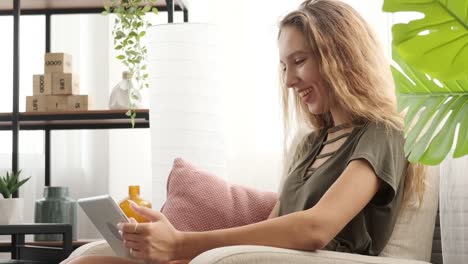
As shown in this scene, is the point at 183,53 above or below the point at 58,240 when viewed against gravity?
above

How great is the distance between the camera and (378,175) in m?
1.87

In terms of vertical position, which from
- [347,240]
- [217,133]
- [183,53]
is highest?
[183,53]

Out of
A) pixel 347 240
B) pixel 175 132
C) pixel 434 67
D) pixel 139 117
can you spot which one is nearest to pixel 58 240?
pixel 139 117

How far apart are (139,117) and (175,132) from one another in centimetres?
50

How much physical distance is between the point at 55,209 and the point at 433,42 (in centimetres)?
285

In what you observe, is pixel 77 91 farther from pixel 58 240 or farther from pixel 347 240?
pixel 347 240

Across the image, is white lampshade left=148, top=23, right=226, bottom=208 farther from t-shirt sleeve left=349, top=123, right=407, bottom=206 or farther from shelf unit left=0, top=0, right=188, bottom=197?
t-shirt sleeve left=349, top=123, right=407, bottom=206

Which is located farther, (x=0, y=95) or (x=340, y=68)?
(x=0, y=95)

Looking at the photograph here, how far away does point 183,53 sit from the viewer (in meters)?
3.09

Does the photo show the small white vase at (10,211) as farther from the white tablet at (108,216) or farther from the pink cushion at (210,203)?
the white tablet at (108,216)

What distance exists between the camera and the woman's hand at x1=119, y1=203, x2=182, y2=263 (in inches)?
70.9

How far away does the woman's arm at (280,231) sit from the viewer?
1769 mm

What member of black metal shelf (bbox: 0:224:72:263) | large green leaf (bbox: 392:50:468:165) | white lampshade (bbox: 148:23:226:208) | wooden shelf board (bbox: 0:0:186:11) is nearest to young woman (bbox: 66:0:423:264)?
large green leaf (bbox: 392:50:468:165)

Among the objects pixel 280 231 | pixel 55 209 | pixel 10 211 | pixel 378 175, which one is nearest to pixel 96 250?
pixel 280 231
